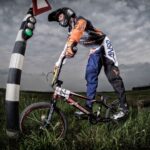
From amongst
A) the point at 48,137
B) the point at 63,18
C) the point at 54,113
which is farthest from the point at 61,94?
the point at 63,18

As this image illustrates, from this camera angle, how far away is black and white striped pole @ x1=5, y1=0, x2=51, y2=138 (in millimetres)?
4082

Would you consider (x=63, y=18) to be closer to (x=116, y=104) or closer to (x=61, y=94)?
(x=61, y=94)

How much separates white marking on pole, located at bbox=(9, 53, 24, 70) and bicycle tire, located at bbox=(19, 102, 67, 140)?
2.24 ft

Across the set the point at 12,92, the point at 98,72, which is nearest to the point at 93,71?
the point at 98,72

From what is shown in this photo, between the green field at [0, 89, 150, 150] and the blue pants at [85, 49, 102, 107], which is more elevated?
the blue pants at [85, 49, 102, 107]

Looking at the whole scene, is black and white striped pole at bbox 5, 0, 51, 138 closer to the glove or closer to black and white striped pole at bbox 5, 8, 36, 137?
black and white striped pole at bbox 5, 8, 36, 137

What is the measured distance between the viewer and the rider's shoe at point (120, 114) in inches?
223

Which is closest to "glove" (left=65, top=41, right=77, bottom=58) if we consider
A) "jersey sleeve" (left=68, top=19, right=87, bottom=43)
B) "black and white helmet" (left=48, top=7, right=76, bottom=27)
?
"jersey sleeve" (left=68, top=19, right=87, bottom=43)

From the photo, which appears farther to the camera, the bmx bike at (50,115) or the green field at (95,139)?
the bmx bike at (50,115)

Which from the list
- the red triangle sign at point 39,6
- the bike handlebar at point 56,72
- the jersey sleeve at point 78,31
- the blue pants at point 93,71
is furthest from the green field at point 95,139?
the red triangle sign at point 39,6

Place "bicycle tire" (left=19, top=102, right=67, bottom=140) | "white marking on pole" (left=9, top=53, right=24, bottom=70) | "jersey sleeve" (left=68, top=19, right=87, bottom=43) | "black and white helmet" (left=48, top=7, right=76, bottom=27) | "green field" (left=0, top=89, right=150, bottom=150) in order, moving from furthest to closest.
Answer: "black and white helmet" (left=48, top=7, right=76, bottom=27)
"jersey sleeve" (left=68, top=19, right=87, bottom=43)
"bicycle tire" (left=19, top=102, right=67, bottom=140)
"white marking on pole" (left=9, top=53, right=24, bottom=70)
"green field" (left=0, top=89, right=150, bottom=150)

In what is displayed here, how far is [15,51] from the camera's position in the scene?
4.15m

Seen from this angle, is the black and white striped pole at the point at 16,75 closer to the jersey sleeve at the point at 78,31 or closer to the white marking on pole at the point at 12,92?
the white marking on pole at the point at 12,92

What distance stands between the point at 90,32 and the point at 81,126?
153cm
